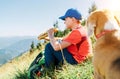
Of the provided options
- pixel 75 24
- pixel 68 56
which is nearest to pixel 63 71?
pixel 68 56

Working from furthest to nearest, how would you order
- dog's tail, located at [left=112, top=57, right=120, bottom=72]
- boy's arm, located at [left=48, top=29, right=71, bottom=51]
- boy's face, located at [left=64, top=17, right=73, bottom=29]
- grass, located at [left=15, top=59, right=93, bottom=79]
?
boy's face, located at [left=64, top=17, right=73, bottom=29], boy's arm, located at [left=48, top=29, right=71, bottom=51], grass, located at [left=15, top=59, right=93, bottom=79], dog's tail, located at [left=112, top=57, right=120, bottom=72]

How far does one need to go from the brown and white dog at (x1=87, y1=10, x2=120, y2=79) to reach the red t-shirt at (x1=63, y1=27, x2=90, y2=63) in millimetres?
2333

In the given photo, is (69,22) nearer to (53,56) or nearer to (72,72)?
(53,56)

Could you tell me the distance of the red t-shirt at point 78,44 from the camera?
7.13 m

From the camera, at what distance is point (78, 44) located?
7316 millimetres

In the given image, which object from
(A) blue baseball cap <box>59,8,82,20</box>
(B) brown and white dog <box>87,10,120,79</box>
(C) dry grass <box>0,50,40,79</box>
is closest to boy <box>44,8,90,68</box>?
(A) blue baseball cap <box>59,8,82,20</box>

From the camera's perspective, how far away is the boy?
281 inches

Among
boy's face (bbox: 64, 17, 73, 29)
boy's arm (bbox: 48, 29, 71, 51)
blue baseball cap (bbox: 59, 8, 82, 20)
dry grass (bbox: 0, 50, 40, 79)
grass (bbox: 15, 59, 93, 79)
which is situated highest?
blue baseball cap (bbox: 59, 8, 82, 20)

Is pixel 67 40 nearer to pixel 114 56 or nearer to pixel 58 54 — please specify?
pixel 58 54

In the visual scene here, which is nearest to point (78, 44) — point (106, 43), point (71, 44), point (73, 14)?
point (71, 44)

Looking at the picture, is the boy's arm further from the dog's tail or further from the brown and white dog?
the dog's tail

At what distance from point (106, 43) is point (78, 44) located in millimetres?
2900

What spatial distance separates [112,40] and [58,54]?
315 cm

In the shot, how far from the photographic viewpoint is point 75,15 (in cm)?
735
